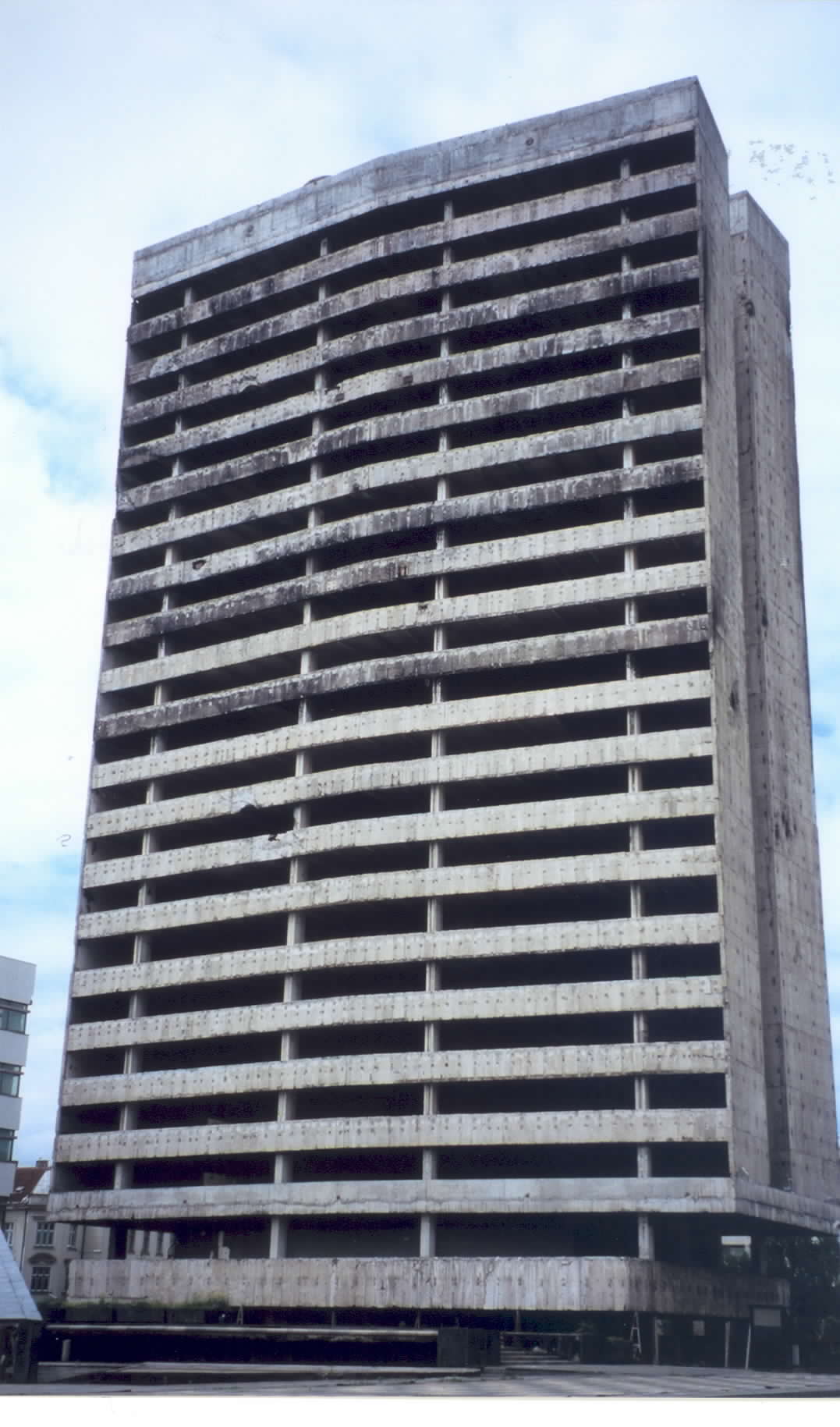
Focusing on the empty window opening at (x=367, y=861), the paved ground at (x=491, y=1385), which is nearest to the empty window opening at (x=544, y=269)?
the empty window opening at (x=367, y=861)

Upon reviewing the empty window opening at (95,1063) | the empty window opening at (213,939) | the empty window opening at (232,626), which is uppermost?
the empty window opening at (232,626)

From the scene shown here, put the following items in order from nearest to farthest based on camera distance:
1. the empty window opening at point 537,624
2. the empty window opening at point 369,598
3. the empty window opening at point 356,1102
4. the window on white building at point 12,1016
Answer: the empty window opening at point 537,624, the empty window opening at point 356,1102, the empty window opening at point 369,598, the window on white building at point 12,1016

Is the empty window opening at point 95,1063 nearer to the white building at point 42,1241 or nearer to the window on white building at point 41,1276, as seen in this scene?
the white building at point 42,1241

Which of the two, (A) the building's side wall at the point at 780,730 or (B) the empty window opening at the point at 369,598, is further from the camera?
(B) the empty window opening at the point at 369,598

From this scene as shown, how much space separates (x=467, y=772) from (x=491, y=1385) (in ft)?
104

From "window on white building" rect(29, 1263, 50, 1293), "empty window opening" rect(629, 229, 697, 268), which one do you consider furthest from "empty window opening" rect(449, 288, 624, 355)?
"window on white building" rect(29, 1263, 50, 1293)

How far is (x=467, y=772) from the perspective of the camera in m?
71.6

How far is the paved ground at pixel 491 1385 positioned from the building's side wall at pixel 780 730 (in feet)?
62.1

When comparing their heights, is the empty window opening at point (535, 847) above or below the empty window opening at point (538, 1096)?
above

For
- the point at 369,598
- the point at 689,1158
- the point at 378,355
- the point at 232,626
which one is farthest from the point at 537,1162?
the point at 378,355

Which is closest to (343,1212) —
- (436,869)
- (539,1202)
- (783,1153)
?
(539,1202)

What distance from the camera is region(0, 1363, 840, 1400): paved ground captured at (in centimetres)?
4072

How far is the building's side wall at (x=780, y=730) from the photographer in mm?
73875

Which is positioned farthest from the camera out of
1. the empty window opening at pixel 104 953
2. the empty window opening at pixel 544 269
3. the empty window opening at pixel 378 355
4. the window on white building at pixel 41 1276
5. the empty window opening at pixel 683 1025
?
the window on white building at pixel 41 1276
